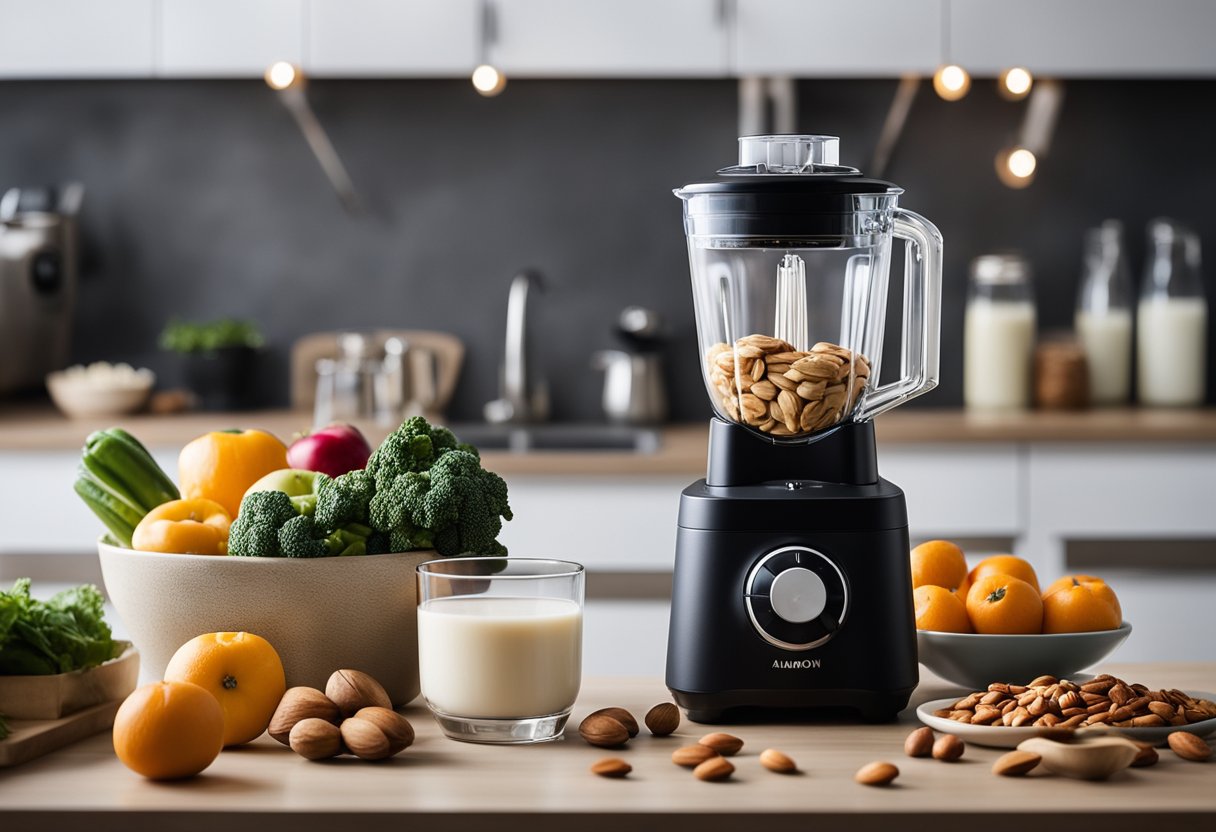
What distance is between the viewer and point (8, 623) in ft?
3.20

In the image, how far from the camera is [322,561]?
102cm

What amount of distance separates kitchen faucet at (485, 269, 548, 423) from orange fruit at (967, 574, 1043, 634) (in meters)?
2.03

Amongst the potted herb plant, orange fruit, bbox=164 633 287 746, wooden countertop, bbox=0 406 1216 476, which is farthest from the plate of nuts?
the potted herb plant

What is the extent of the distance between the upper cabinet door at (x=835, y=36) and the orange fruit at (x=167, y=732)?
2.18 m

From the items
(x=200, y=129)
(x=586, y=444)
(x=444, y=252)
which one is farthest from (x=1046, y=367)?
(x=200, y=129)

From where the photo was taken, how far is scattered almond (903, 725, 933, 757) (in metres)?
0.90

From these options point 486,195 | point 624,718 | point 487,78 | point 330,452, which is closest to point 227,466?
A: point 330,452

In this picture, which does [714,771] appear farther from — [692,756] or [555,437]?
[555,437]

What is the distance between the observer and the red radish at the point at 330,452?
1151 millimetres

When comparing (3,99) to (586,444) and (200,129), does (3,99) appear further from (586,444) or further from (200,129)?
(586,444)

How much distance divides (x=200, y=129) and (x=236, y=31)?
1.51ft

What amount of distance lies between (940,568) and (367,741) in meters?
0.53

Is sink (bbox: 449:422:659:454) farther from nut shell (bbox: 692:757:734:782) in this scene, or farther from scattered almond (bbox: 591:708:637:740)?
nut shell (bbox: 692:757:734:782)

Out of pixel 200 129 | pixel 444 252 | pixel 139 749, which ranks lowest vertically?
pixel 139 749
